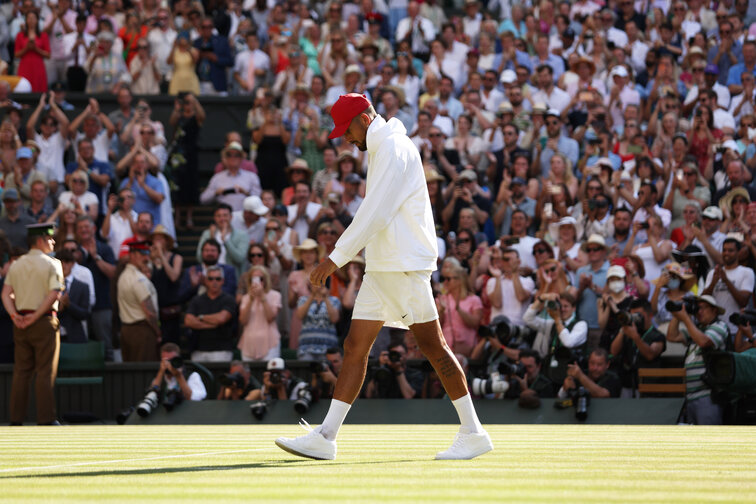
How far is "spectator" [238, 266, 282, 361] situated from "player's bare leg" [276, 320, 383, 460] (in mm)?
8171

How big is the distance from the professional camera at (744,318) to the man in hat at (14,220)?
30.0 ft

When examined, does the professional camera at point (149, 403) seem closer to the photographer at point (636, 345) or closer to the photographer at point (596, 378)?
the photographer at point (596, 378)

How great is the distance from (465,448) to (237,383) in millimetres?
7319

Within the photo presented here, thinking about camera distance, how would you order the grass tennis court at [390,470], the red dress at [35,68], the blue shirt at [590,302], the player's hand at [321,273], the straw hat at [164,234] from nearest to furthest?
1. the grass tennis court at [390,470]
2. the player's hand at [321,273]
3. the blue shirt at [590,302]
4. the straw hat at [164,234]
5. the red dress at [35,68]

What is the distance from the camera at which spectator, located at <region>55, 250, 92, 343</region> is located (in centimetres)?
1498

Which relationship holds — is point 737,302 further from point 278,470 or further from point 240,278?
point 278,470

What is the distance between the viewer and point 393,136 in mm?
6531

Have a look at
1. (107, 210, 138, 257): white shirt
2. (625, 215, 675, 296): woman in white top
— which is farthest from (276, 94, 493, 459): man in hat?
(107, 210, 138, 257): white shirt

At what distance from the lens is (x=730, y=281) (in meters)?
13.2

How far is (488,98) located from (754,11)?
201 inches

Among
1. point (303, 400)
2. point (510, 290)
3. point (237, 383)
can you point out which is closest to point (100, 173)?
point (237, 383)

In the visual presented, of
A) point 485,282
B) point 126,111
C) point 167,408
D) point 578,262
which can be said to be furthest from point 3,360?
point 578,262

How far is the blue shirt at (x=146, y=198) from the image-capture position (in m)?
17.0

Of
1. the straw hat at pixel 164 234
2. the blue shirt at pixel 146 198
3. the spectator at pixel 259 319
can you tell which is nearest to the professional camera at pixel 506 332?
the spectator at pixel 259 319
